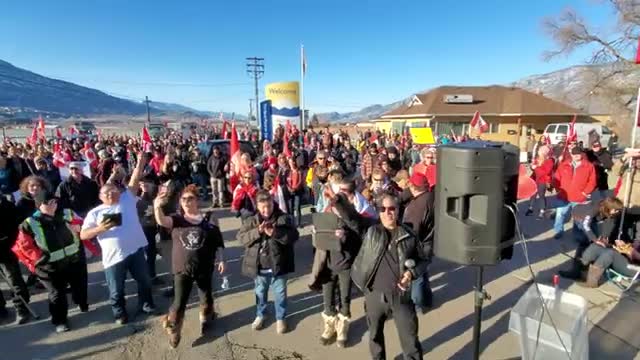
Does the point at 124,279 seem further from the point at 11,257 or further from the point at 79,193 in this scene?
the point at 79,193

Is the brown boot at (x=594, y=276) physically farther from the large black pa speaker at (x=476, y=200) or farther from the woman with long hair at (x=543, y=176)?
the woman with long hair at (x=543, y=176)

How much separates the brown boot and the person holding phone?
5.74 m

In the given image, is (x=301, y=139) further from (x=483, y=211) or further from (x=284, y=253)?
(x=483, y=211)

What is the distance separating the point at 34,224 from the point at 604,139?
30.3m

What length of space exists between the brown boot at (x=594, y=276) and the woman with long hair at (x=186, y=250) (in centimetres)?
489

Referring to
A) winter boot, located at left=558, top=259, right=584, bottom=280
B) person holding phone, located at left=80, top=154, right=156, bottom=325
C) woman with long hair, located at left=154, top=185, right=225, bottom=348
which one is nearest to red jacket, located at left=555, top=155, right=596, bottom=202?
winter boot, located at left=558, top=259, right=584, bottom=280

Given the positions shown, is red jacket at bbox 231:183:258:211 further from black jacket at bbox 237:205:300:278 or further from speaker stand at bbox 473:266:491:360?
speaker stand at bbox 473:266:491:360

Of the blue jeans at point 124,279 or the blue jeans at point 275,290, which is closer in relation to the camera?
the blue jeans at point 275,290

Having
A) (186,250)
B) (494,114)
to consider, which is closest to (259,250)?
(186,250)

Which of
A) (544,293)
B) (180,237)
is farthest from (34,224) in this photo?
(544,293)

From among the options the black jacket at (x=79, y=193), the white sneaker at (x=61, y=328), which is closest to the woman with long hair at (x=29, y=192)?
the black jacket at (x=79, y=193)

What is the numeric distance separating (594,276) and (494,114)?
2977cm

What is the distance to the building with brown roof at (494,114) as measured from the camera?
3100 cm

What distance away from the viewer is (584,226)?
18.2 feet
